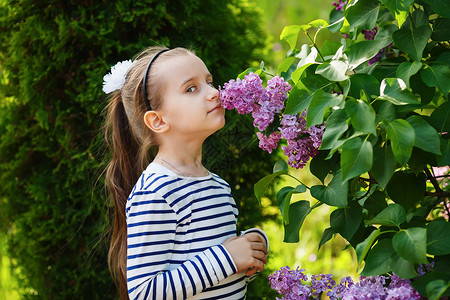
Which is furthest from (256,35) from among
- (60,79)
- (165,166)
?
(165,166)

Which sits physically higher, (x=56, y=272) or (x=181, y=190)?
(x=181, y=190)

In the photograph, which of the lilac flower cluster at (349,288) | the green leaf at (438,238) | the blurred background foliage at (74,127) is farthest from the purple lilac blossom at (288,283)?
the blurred background foliage at (74,127)

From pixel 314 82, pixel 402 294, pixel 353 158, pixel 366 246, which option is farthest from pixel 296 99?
pixel 402 294

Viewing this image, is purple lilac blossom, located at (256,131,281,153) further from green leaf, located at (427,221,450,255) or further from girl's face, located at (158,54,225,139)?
green leaf, located at (427,221,450,255)

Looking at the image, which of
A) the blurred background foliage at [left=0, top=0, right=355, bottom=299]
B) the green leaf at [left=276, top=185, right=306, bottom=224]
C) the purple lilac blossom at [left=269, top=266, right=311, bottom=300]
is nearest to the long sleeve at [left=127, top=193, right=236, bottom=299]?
the purple lilac blossom at [left=269, top=266, right=311, bottom=300]

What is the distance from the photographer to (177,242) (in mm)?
1437

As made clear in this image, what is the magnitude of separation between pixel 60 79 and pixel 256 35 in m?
Result: 0.98

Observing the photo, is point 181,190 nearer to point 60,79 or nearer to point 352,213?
point 352,213

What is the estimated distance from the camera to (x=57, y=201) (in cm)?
242

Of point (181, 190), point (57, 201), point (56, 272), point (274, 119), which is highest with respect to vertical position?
point (274, 119)

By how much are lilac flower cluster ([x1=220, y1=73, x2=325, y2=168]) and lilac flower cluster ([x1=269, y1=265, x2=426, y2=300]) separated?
30 centimetres

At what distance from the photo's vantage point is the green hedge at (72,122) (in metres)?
2.36

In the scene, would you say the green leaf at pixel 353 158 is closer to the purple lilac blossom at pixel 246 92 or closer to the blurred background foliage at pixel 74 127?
the purple lilac blossom at pixel 246 92

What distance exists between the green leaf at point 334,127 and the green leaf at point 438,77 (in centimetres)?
21
